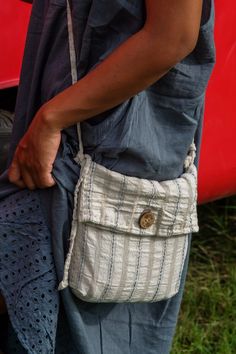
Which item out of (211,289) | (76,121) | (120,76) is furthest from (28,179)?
(211,289)

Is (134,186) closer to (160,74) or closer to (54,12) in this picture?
(160,74)

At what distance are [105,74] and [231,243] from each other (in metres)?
1.92

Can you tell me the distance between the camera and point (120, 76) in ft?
5.44

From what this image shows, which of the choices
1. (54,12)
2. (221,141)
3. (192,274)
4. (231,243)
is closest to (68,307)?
(54,12)

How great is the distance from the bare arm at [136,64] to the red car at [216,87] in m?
0.53

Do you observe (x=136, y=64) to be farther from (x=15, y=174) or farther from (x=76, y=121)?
(x=15, y=174)

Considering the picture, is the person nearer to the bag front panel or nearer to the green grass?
the bag front panel

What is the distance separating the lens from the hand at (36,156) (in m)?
1.75

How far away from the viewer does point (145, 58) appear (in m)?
1.63

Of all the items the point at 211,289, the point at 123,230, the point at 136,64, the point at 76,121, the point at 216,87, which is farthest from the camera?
the point at 211,289

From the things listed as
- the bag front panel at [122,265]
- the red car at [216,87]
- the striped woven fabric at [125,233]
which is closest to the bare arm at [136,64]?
the striped woven fabric at [125,233]

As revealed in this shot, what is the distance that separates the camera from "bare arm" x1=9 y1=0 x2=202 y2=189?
1593 millimetres

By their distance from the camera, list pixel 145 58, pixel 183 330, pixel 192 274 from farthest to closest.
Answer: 1. pixel 192 274
2. pixel 183 330
3. pixel 145 58

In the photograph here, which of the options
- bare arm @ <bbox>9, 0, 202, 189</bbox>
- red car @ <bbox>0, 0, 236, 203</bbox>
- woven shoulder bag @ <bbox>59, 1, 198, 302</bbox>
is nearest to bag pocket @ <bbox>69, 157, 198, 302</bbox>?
woven shoulder bag @ <bbox>59, 1, 198, 302</bbox>
